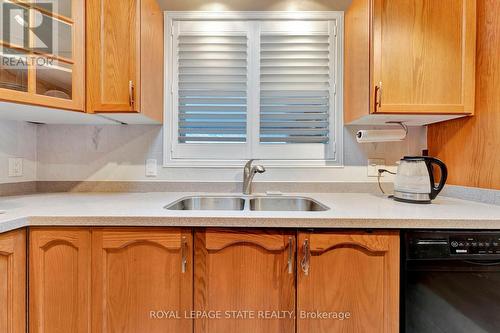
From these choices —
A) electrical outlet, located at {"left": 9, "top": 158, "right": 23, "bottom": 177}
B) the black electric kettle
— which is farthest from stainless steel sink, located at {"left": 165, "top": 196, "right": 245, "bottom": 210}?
electrical outlet, located at {"left": 9, "top": 158, "right": 23, "bottom": 177}

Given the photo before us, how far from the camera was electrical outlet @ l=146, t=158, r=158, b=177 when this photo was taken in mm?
1669

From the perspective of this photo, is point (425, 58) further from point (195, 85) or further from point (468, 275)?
point (195, 85)

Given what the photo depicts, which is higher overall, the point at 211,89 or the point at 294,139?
the point at 211,89

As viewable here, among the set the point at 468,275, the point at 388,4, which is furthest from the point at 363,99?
the point at 468,275

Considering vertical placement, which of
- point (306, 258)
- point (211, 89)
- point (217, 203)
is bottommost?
point (306, 258)

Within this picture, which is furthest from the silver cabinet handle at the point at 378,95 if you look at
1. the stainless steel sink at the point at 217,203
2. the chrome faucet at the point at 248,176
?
the stainless steel sink at the point at 217,203

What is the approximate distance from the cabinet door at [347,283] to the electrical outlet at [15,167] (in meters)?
1.72

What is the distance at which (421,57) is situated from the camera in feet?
4.16

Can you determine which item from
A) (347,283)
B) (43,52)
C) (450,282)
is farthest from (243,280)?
(43,52)

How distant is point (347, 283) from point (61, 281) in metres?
1.14

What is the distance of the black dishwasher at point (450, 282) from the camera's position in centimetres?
95

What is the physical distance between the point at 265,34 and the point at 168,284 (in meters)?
1.57

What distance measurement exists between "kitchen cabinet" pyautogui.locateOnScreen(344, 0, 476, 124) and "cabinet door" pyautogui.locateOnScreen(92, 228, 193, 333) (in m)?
1.22

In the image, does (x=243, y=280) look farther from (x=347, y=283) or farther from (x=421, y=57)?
(x=421, y=57)
